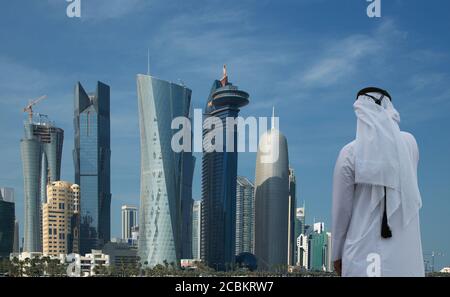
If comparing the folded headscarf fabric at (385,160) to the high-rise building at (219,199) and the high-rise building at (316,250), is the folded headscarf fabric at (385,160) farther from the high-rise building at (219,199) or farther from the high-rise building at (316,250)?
the high-rise building at (316,250)

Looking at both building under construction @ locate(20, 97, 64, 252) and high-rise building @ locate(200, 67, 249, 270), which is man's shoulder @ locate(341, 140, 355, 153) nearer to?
high-rise building @ locate(200, 67, 249, 270)

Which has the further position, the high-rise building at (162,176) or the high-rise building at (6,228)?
the high-rise building at (6,228)

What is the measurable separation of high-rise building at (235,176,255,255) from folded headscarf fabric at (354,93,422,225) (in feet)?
294

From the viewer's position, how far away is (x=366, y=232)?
Answer: 6.60 ft

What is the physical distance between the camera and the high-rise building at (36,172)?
9017 centimetres

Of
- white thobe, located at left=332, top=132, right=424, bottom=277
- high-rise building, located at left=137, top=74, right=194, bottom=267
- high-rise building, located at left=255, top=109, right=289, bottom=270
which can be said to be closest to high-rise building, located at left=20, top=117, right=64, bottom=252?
high-rise building, located at left=137, top=74, right=194, bottom=267

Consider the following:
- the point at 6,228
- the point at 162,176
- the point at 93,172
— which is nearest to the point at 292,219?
the point at 162,176

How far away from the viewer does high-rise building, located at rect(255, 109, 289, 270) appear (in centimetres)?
8206

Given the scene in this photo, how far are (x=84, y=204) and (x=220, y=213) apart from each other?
22194mm

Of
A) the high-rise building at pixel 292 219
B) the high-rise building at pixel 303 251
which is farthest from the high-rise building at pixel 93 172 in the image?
the high-rise building at pixel 303 251

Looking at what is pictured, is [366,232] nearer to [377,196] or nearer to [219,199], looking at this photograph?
[377,196]

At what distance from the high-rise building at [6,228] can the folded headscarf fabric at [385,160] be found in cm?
8485

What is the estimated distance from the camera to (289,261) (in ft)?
278
